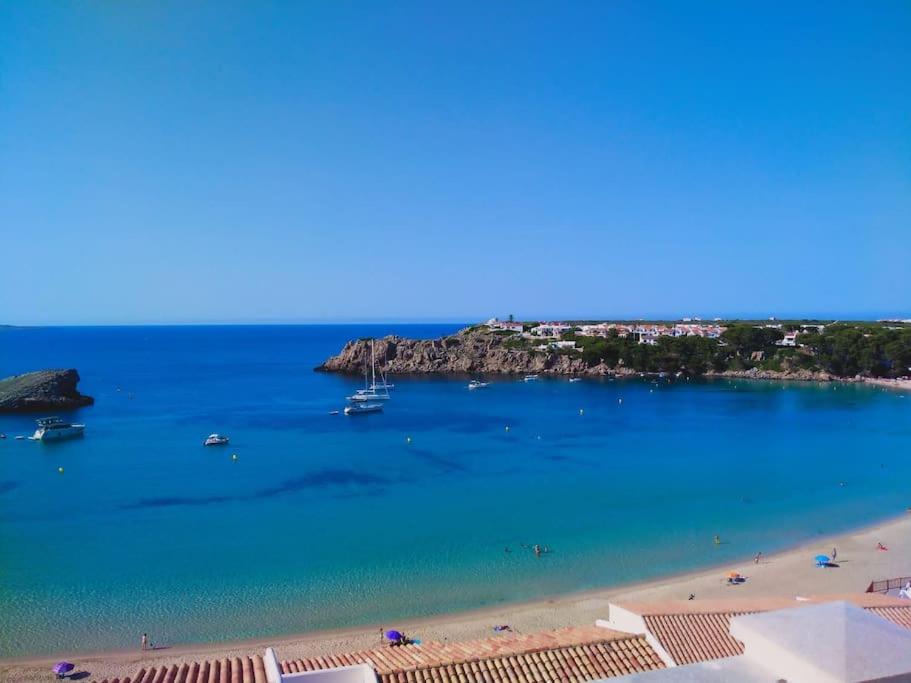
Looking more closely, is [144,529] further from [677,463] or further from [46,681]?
[677,463]

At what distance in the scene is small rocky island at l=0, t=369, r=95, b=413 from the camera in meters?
57.6

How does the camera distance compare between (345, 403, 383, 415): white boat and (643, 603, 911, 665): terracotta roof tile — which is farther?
(345, 403, 383, 415): white boat

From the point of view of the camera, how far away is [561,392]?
66.4 meters

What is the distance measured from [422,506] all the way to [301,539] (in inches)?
233

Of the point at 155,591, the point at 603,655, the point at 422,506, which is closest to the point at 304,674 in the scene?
the point at 603,655

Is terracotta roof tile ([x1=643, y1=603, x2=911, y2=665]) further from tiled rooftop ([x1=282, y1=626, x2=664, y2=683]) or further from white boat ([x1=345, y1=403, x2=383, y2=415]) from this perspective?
white boat ([x1=345, y1=403, x2=383, y2=415])

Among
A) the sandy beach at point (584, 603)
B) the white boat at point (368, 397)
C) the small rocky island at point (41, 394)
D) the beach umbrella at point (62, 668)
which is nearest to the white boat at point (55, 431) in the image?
the small rocky island at point (41, 394)

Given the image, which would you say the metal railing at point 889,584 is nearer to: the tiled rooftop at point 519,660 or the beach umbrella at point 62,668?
the tiled rooftop at point 519,660

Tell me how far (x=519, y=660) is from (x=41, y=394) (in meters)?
62.8

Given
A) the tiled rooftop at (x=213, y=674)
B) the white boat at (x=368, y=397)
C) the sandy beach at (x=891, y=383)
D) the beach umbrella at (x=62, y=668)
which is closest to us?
the tiled rooftop at (x=213, y=674)

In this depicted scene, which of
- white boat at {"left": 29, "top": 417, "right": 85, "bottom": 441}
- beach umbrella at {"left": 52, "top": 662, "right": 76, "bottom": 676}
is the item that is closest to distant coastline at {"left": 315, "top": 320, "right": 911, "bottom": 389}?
white boat at {"left": 29, "top": 417, "right": 85, "bottom": 441}

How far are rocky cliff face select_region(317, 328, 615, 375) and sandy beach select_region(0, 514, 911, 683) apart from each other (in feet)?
191

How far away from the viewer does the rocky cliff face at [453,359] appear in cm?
8319

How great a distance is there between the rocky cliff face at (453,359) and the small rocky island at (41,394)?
110ft
